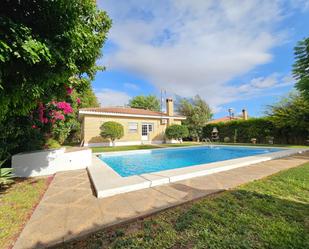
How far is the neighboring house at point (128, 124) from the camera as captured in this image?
54.6 feet

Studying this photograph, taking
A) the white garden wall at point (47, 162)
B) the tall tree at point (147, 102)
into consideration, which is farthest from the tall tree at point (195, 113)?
the white garden wall at point (47, 162)

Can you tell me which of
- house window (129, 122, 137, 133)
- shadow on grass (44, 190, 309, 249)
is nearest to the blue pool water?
house window (129, 122, 137, 133)

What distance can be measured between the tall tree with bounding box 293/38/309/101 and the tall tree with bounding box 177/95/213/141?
1670 centimetres

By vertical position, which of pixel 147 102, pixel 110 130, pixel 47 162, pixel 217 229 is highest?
pixel 147 102

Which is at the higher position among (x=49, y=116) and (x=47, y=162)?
(x=49, y=116)

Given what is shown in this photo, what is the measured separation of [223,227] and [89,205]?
271 cm

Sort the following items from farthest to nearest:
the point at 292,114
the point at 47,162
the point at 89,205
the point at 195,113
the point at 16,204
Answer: the point at 195,113
the point at 292,114
the point at 47,162
the point at 16,204
the point at 89,205

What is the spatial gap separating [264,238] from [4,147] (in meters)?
7.55

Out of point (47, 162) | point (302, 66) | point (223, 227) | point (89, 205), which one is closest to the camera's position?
point (223, 227)

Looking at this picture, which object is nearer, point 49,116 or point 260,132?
point 49,116

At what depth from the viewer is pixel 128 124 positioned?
1892cm

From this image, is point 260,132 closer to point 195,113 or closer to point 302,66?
point 195,113

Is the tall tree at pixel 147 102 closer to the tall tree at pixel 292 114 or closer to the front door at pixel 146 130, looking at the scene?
the front door at pixel 146 130

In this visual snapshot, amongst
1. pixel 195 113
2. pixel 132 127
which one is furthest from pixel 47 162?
pixel 195 113
